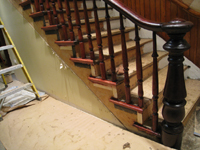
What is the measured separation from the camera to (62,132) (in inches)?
64.1

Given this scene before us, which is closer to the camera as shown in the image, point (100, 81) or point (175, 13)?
point (100, 81)

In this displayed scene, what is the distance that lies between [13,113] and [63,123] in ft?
2.77

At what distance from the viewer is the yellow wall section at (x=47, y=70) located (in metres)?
1.78

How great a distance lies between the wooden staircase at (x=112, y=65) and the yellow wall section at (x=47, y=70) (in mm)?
148

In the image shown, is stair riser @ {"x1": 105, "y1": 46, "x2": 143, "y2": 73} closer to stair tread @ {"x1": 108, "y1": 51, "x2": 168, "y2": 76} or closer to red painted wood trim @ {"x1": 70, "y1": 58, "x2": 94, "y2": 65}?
stair tread @ {"x1": 108, "y1": 51, "x2": 168, "y2": 76}

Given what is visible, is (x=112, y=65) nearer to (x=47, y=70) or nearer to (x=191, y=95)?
(x=191, y=95)

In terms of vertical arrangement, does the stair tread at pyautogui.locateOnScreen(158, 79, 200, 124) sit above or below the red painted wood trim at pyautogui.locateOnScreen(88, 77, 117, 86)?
below

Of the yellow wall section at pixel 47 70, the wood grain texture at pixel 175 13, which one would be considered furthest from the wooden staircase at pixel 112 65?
the wood grain texture at pixel 175 13

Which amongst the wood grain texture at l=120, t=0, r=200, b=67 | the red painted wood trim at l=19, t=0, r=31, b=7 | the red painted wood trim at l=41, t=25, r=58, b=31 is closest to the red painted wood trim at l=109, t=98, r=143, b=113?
the red painted wood trim at l=41, t=25, r=58, b=31

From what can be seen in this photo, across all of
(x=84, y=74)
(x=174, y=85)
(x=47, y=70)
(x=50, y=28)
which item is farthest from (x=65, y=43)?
(x=174, y=85)

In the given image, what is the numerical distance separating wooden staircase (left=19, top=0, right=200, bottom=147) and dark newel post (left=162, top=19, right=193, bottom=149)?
9 cm

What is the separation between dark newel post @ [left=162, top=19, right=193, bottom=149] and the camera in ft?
2.93

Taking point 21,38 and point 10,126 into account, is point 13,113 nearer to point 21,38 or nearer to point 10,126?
point 10,126

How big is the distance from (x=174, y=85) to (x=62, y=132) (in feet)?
4.00
